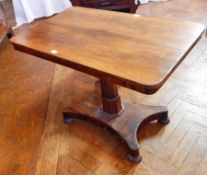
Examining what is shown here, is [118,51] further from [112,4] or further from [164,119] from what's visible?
[112,4]

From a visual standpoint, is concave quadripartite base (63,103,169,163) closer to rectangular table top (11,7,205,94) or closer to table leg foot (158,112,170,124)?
table leg foot (158,112,170,124)

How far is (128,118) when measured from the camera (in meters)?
1.36

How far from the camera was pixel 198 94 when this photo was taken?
1.60 meters

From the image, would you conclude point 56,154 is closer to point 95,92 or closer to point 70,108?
point 70,108

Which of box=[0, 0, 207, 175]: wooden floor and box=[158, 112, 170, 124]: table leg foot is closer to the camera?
box=[0, 0, 207, 175]: wooden floor

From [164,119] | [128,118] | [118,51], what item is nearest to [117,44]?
[118,51]

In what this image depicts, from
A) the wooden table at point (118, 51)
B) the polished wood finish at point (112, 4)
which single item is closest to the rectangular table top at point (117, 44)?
the wooden table at point (118, 51)

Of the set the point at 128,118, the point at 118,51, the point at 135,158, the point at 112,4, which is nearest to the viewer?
the point at 118,51

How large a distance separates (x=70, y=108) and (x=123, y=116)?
0.33 m

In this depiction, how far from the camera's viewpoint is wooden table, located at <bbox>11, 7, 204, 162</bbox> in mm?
875

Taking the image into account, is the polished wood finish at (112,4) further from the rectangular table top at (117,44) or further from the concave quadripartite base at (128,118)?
the concave quadripartite base at (128,118)

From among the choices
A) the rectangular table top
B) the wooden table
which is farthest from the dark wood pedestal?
the rectangular table top

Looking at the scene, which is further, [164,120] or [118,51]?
[164,120]

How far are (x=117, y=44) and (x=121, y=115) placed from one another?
1.59 feet
